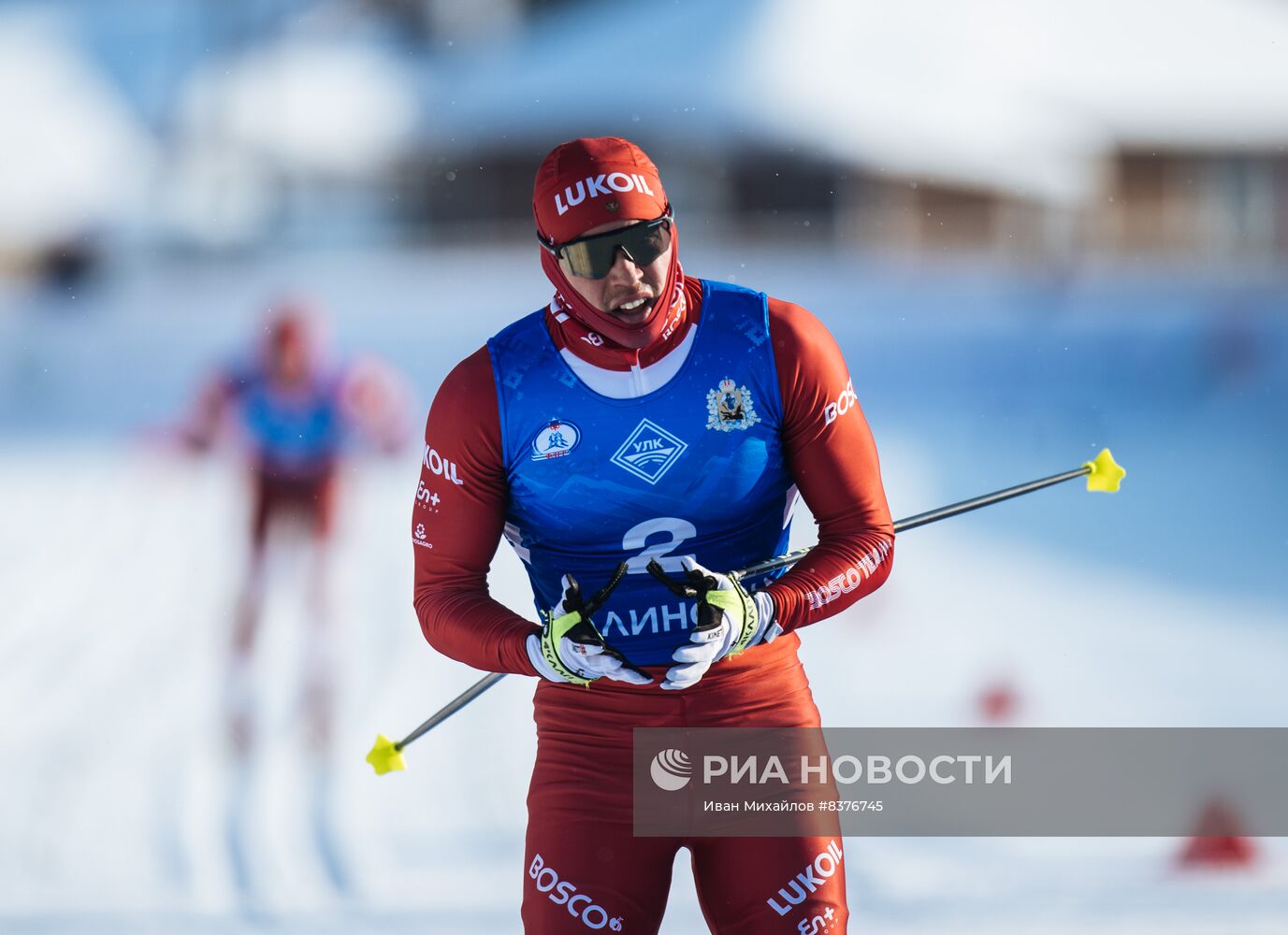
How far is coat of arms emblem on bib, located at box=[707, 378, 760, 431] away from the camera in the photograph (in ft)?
8.40

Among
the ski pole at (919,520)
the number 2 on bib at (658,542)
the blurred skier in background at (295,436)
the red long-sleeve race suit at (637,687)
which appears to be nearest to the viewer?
the red long-sleeve race suit at (637,687)

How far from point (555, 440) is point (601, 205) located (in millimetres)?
426

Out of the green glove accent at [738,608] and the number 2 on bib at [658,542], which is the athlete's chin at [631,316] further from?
the green glove accent at [738,608]

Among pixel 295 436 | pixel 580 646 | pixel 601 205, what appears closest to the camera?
pixel 580 646

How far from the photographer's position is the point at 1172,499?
8836 millimetres

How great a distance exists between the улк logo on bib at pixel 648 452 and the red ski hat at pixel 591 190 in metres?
0.37

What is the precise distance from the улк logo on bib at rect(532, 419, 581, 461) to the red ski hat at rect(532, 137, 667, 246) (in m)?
0.33

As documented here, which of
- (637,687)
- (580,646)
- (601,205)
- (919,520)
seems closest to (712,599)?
(580,646)

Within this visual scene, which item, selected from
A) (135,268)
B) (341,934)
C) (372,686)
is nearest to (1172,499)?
(372,686)

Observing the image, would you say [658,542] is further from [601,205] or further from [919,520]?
[919,520]


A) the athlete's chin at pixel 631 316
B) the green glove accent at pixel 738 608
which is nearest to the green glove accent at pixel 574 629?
the green glove accent at pixel 738 608

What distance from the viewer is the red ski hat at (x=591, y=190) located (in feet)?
8.21

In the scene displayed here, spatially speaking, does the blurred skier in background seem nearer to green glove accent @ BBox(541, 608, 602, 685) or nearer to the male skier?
the male skier

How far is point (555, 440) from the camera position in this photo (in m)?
2.56
